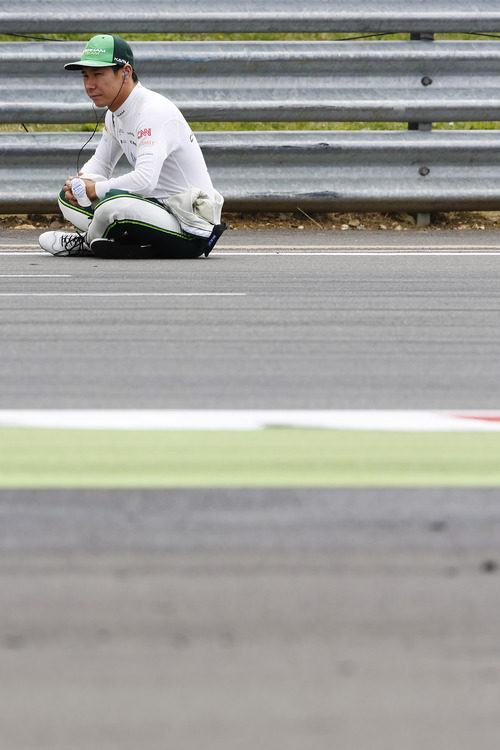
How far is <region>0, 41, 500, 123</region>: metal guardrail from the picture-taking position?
9227 millimetres

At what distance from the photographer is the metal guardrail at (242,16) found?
933 cm

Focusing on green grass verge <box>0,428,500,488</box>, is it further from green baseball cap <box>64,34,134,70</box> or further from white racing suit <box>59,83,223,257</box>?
green baseball cap <box>64,34,134,70</box>

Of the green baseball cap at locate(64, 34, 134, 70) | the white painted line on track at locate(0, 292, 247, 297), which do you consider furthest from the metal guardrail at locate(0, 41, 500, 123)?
the white painted line on track at locate(0, 292, 247, 297)

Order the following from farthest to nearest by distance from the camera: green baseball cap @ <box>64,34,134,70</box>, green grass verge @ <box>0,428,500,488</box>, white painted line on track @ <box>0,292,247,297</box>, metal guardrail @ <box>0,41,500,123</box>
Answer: metal guardrail @ <box>0,41,500,123</box>
green baseball cap @ <box>64,34,134,70</box>
white painted line on track @ <box>0,292,247,297</box>
green grass verge @ <box>0,428,500,488</box>

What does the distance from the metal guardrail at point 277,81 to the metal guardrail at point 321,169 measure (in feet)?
0.63

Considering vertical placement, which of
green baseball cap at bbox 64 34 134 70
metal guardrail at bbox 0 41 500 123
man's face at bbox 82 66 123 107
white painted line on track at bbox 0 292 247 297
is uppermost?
green baseball cap at bbox 64 34 134 70

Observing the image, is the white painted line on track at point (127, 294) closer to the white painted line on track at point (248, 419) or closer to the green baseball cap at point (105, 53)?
the green baseball cap at point (105, 53)

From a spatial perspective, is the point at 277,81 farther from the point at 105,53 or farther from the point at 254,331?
the point at 254,331

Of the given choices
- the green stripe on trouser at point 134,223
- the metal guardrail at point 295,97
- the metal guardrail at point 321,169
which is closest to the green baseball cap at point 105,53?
the green stripe on trouser at point 134,223

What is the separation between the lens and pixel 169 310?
5.60m

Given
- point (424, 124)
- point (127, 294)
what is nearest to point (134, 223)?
point (127, 294)
